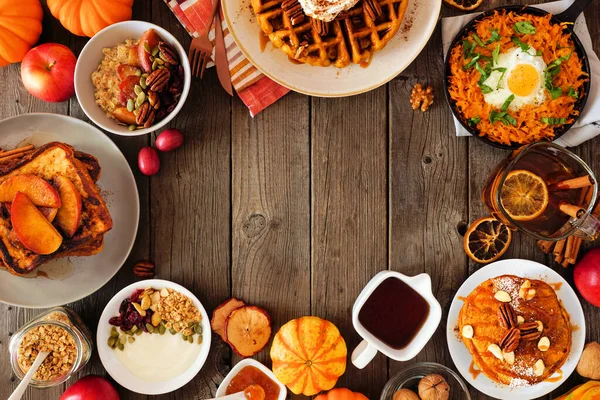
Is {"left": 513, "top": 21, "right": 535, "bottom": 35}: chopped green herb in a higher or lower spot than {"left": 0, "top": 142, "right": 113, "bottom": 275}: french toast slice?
higher

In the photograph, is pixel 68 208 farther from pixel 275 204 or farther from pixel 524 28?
pixel 524 28

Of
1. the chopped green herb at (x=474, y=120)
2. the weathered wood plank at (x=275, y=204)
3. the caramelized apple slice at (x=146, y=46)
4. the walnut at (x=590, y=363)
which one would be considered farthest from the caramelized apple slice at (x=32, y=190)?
the walnut at (x=590, y=363)

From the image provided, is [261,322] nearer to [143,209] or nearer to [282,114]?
[143,209]

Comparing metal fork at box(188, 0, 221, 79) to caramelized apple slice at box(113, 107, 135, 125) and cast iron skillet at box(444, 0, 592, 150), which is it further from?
cast iron skillet at box(444, 0, 592, 150)

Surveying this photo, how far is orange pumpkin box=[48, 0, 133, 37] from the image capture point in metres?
1.82

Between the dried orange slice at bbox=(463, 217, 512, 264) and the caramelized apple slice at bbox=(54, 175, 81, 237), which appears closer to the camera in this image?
the caramelized apple slice at bbox=(54, 175, 81, 237)

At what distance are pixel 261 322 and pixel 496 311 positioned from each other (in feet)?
2.56

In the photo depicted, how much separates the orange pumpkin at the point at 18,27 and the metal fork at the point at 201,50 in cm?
55

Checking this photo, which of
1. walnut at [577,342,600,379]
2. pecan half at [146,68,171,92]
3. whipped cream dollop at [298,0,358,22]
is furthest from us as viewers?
walnut at [577,342,600,379]

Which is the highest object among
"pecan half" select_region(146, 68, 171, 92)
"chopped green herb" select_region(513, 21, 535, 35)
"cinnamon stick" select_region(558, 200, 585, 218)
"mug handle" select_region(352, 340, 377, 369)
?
"chopped green herb" select_region(513, 21, 535, 35)

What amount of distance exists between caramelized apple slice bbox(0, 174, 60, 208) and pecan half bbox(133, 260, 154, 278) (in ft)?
1.30

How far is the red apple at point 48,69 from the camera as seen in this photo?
1831mm

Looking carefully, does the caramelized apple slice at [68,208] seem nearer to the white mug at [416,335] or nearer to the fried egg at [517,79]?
the white mug at [416,335]

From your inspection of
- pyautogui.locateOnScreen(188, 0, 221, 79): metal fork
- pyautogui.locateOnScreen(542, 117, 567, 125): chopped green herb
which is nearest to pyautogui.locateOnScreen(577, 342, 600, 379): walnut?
pyautogui.locateOnScreen(542, 117, 567, 125): chopped green herb
